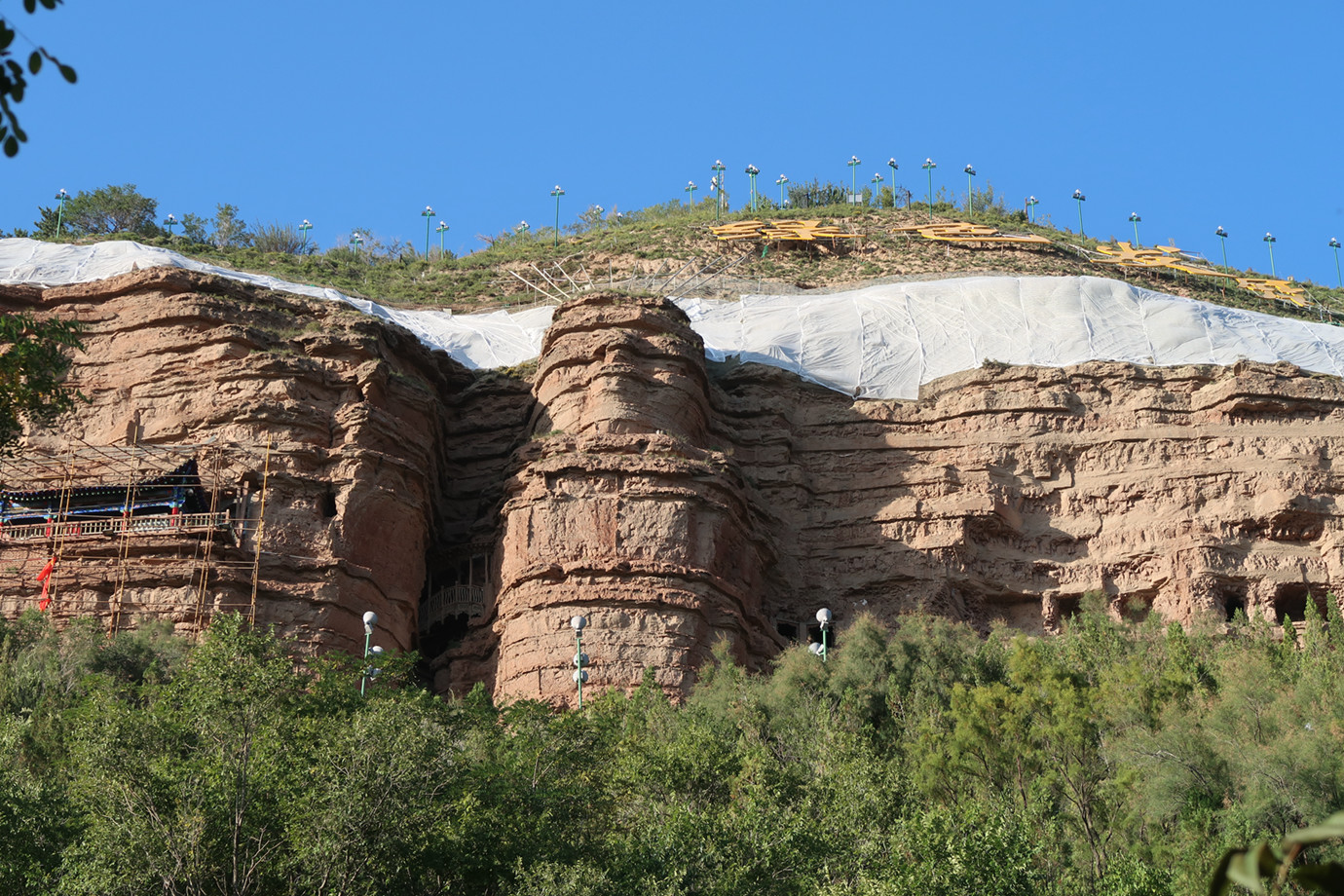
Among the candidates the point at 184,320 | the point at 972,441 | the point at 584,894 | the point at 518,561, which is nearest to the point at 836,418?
the point at 972,441

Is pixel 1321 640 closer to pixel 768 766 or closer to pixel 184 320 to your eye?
pixel 768 766

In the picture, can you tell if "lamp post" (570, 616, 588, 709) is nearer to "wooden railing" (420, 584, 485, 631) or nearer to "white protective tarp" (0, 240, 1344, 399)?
"wooden railing" (420, 584, 485, 631)

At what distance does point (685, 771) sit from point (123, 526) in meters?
17.3

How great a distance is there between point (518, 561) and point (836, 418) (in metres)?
11.4

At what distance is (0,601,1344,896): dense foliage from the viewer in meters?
19.9

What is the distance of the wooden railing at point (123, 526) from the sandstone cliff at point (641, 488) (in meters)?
0.38

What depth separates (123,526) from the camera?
122ft

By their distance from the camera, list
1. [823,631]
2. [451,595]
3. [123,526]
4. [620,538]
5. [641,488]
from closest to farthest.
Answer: [823,631], [123,526], [620,538], [641,488], [451,595]

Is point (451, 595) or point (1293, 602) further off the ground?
point (1293, 602)

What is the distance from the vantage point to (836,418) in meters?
45.7

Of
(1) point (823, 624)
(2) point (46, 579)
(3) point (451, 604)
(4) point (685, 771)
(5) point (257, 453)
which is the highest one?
(5) point (257, 453)

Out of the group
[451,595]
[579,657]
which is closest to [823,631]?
[579,657]

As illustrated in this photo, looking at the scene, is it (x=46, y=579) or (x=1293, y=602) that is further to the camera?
(x=1293, y=602)

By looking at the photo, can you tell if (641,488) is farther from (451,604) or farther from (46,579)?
(46,579)
